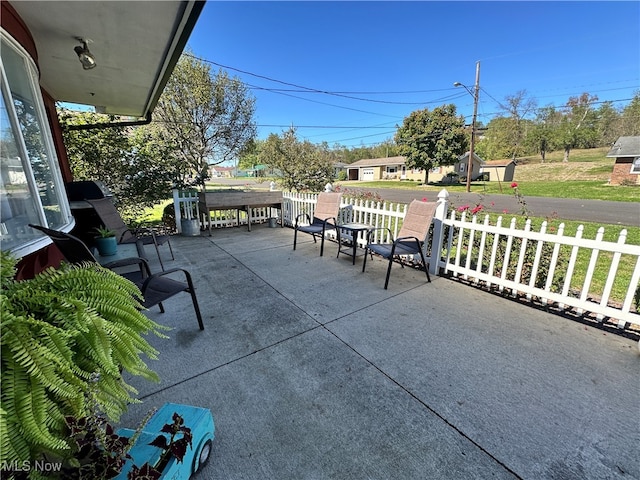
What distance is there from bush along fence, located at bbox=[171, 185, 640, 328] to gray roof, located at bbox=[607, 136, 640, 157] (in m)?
24.6

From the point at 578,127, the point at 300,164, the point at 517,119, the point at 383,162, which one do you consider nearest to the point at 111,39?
the point at 300,164

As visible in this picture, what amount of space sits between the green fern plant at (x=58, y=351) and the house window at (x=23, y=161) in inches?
52.1

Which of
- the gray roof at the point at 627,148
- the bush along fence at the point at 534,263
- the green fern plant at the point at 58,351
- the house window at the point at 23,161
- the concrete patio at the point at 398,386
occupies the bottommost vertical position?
the concrete patio at the point at 398,386

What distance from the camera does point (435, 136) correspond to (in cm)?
2614

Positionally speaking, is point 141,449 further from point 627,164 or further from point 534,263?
point 627,164

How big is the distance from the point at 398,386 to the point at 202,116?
9.53m

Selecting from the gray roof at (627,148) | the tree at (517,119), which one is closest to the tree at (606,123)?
the tree at (517,119)

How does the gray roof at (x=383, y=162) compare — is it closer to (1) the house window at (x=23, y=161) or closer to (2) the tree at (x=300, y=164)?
(2) the tree at (x=300, y=164)

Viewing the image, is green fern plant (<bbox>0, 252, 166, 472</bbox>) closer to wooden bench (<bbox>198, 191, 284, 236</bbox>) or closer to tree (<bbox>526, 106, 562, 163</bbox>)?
wooden bench (<bbox>198, 191, 284, 236</bbox>)

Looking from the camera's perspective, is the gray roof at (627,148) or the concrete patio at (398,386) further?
the gray roof at (627,148)

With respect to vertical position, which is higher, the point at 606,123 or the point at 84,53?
the point at 606,123

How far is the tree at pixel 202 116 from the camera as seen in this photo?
26.9ft

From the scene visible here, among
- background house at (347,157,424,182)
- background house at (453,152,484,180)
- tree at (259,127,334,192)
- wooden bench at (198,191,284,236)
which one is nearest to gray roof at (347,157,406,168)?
background house at (347,157,424,182)

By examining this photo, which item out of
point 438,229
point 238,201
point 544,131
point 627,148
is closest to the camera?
point 438,229
